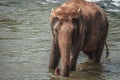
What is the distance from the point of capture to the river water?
32.6 feet

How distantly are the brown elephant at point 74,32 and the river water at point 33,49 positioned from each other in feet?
1.48

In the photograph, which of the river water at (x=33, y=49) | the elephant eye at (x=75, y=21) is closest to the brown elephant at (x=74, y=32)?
the elephant eye at (x=75, y=21)

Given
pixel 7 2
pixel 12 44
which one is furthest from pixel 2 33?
pixel 7 2

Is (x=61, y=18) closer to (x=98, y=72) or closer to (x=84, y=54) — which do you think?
(x=98, y=72)

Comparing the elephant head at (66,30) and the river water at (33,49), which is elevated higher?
the elephant head at (66,30)

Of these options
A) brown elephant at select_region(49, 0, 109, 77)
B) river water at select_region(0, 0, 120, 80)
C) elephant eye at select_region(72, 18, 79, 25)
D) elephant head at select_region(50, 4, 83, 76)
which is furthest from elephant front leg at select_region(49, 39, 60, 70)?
elephant eye at select_region(72, 18, 79, 25)

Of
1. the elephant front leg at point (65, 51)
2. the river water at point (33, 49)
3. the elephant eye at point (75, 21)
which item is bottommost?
the river water at point (33, 49)

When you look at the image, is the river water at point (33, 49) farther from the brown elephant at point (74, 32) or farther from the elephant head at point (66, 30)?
the elephant head at point (66, 30)

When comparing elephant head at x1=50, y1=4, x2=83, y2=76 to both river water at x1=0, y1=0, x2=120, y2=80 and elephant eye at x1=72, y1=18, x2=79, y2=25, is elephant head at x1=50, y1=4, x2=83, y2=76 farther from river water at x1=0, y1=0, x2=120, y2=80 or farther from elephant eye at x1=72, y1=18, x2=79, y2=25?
river water at x1=0, y1=0, x2=120, y2=80

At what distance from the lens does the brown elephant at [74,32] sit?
28.2 feet

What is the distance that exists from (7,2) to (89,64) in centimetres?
1221

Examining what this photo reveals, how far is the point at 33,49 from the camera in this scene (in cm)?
1225

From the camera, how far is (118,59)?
37.8 ft

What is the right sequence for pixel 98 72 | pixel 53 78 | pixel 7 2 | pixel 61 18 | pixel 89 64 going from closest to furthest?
pixel 61 18 → pixel 53 78 → pixel 98 72 → pixel 89 64 → pixel 7 2
